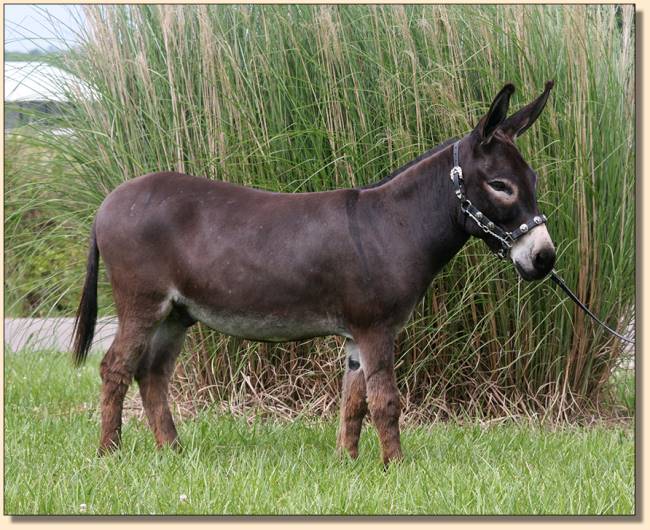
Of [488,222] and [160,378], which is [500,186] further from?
[160,378]

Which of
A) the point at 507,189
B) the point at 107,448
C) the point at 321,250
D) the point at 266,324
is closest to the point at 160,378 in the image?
the point at 107,448

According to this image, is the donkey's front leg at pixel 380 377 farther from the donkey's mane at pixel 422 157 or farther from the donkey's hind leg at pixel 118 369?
the donkey's hind leg at pixel 118 369

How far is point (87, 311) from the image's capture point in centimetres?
388

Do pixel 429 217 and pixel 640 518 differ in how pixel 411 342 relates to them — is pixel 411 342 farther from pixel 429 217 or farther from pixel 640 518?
pixel 640 518

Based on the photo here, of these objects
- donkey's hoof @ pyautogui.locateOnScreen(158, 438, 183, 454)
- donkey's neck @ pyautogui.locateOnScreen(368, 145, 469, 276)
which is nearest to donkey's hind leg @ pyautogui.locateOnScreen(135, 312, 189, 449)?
donkey's hoof @ pyautogui.locateOnScreen(158, 438, 183, 454)

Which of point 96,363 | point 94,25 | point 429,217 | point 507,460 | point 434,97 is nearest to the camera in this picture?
point 429,217

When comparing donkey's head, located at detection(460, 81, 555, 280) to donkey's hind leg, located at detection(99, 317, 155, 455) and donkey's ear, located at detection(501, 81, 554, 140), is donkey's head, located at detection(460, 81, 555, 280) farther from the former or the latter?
donkey's hind leg, located at detection(99, 317, 155, 455)

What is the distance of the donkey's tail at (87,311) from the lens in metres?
3.88

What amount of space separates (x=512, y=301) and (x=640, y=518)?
1484 mm

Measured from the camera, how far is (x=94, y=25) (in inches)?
193

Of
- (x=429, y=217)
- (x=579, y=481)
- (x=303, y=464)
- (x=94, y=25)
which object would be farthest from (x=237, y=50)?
(x=579, y=481)

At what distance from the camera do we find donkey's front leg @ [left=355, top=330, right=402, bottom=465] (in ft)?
11.8

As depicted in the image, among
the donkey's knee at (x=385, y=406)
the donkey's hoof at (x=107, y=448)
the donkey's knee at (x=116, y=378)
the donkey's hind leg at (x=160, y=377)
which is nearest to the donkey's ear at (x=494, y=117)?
the donkey's knee at (x=385, y=406)

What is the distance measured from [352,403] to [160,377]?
2.66 feet
